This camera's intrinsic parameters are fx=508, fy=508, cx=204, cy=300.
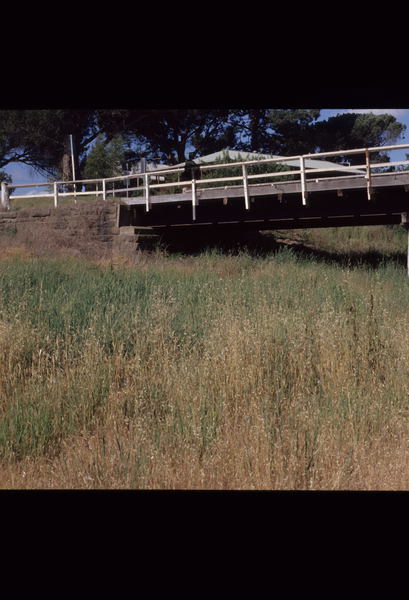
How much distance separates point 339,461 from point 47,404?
242 centimetres

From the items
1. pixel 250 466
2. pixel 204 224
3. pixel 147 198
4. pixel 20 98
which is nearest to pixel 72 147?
pixel 147 198

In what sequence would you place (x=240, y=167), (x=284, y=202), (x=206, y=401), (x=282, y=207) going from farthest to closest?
(x=240, y=167), (x=282, y=207), (x=284, y=202), (x=206, y=401)

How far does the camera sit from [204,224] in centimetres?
1745

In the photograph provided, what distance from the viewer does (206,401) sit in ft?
14.1

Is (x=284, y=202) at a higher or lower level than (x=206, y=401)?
higher

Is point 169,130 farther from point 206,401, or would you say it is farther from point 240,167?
point 206,401

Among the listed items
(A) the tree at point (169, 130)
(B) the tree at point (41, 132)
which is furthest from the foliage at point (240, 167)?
(B) the tree at point (41, 132)

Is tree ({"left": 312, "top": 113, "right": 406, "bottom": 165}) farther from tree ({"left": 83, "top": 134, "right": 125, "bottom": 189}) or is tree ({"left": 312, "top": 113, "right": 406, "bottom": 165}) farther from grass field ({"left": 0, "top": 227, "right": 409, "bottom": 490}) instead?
grass field ({"left": 0, "top": 227, "right": 409, "bottom": 490})

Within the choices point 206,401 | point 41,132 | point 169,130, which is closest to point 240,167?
point 169,130

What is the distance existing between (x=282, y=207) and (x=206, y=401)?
1175 cm

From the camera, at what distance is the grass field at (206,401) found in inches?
135

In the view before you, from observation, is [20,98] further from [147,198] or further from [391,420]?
[147,198]

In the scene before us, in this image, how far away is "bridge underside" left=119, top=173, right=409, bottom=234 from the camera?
45.3 ft

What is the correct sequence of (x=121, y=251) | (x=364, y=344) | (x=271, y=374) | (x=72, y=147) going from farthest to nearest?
1. (x=72, y=147)
2. (x=121, y=251)
3. (x=364, y=344)
4. (x=271, y=374)
